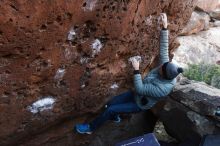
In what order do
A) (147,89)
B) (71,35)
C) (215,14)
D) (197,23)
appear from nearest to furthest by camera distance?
1. (71,35)
2. (147,89)
3. (197,23)
4. (215,14)

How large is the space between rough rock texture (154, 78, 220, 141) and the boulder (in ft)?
18.7

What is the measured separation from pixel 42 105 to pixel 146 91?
3.89ft

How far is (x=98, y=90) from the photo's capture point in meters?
5.29

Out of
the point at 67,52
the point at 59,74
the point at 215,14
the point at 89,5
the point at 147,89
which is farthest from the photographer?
the point at 215,14

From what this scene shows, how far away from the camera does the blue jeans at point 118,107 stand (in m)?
5.28

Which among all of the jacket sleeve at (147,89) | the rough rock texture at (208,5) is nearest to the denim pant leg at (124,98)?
the jacket sleeve at (147,89)

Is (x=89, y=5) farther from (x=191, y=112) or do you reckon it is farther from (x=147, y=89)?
(x=191, y=112)

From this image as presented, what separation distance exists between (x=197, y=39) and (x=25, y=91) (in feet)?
26.8

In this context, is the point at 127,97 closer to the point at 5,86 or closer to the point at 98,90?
the point at 98,90

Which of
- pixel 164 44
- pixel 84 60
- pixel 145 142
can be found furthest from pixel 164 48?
pixel 145 142

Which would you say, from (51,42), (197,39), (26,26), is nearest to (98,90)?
(51,42)

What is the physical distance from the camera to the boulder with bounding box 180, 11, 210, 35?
1195 centimetres

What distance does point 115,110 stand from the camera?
532cm

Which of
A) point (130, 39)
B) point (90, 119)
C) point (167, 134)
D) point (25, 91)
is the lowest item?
point (167, 134)
